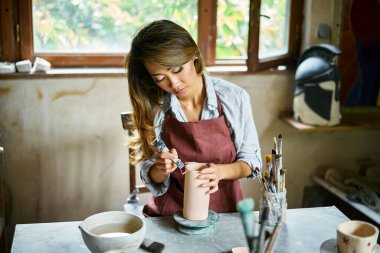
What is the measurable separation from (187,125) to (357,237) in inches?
30.3

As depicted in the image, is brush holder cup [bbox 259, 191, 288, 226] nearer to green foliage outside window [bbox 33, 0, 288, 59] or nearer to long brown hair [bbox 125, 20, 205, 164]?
long brown hair [bbox 125, 20, 205, 164]

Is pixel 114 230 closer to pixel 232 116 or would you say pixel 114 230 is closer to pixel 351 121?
pixel 232 116

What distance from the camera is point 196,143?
1859mm

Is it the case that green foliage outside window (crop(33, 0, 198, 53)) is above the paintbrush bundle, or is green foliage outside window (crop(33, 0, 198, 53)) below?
above

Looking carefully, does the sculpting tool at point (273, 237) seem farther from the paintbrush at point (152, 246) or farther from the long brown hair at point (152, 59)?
the long brown hair at point (152, 59)

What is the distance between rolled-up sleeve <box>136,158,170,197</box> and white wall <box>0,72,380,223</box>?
39.4 inches

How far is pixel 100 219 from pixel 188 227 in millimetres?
297

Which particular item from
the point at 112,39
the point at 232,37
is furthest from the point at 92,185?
the point at 232,37

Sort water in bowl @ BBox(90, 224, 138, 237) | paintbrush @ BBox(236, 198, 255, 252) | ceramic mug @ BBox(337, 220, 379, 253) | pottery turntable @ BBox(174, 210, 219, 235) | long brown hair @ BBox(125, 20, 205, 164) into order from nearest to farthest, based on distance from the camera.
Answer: paintbrush @ BBox(236, 198, 255, 252) → ceramic mug @ BBox(337, 220, 379, 253) → water in bowl @ BBox(90, 224, 138, 237) → pottery turntable @ BBox(174, 210, 219, 235) → long brown hair @ BBox(125, 20, 205, 164)

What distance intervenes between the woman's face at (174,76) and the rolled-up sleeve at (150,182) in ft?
0.93

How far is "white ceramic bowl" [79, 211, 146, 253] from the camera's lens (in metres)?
1.34

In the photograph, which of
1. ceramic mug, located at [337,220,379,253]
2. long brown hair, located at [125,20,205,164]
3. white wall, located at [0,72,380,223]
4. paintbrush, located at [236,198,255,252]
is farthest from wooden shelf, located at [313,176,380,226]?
paintbrush, located at [236,198,255,252]

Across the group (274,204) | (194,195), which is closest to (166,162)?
(194,195)

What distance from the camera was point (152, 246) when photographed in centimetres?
153
